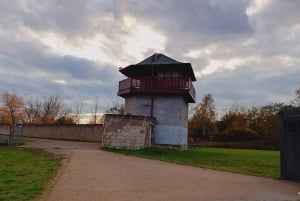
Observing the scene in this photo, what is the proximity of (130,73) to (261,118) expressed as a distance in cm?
3372

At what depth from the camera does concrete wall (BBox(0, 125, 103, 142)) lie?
31.2 m

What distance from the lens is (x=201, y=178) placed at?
11.5 m

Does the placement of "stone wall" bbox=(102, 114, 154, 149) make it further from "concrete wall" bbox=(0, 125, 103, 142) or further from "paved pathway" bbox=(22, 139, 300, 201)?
"paved pathway" bbox=(22, 139, 300, 201)

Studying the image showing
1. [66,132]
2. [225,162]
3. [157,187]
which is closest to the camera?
[157,187]

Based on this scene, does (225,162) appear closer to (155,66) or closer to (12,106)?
(155,66)

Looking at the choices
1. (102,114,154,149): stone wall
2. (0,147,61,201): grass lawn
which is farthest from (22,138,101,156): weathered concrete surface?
(0,147,61,201): grass lawn

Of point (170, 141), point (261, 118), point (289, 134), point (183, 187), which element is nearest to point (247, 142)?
point (261, 118)

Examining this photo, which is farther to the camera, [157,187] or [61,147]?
[61,147]

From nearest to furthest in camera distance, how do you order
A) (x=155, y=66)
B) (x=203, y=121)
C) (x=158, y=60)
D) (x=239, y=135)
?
1. (x=155, y=66)
2. (x=158, y=60)
3. (x=239, y=135)
4. (x=203, y=121)

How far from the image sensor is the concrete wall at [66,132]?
3124 cm

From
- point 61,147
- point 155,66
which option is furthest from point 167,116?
point 61,147

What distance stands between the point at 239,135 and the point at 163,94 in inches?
1185

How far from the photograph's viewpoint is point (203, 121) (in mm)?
57969

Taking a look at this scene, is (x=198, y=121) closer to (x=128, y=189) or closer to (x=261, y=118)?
(x=261, y=118)
